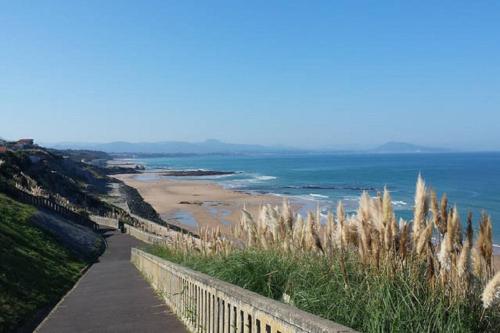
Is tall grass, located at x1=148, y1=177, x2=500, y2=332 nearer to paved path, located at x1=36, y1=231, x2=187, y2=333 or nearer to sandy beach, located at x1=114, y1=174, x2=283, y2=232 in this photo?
paved path, located at x1=36, y1=231, x2=187, y2=333

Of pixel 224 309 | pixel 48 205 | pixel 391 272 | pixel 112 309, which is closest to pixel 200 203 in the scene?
pixel 48 205

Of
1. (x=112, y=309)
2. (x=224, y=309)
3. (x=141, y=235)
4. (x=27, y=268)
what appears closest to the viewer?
(x=224, y=309)

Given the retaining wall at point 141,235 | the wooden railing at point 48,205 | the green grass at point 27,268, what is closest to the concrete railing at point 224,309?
the green grass at point 27,268

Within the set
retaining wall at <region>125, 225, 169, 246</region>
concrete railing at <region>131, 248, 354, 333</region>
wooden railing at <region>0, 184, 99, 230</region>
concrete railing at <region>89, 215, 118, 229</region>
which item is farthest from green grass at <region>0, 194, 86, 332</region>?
concrete railing at <region>89, 215, 118, 229</region>

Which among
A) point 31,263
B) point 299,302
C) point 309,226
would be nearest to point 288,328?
point 299,302

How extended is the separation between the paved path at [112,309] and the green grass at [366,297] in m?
2.35

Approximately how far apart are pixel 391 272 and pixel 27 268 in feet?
36.3

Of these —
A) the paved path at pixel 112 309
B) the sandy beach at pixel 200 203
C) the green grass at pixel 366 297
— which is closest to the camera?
the green grass at pixel 366 297

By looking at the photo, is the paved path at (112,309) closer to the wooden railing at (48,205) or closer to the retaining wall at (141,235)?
the retaining wall at (141,235)

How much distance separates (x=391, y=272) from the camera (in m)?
4.00

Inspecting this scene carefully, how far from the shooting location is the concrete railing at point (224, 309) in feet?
11.6

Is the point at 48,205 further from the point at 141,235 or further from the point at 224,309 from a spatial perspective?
the point at 224,309

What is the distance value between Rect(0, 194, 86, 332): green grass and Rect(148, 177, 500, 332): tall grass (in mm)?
5732

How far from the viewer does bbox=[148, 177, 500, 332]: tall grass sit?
11.7 feet
